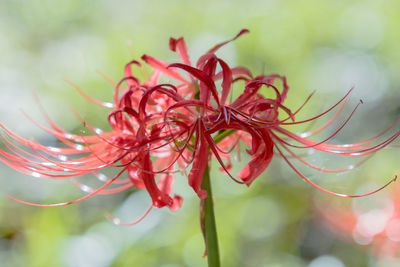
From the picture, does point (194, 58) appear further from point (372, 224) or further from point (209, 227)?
point (209, 227)

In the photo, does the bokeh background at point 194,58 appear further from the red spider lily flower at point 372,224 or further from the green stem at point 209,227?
the green stem at point 209,227

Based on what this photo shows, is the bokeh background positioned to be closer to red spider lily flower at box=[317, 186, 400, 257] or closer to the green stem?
red spider lily flower at box=[317, 186, 400, 257]

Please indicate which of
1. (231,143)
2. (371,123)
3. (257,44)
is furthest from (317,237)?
(231,143)

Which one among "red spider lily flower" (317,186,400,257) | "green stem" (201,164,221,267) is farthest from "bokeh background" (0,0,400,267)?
"green stem" (201,164,221,267)

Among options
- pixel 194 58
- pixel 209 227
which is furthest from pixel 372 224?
pixel 209 227

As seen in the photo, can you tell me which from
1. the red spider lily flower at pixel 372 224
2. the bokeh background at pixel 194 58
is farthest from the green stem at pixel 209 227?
the red spider lily flower at pixel 372 224

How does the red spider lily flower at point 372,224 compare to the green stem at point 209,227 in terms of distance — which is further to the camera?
the red spider lily flower at point 372,224
